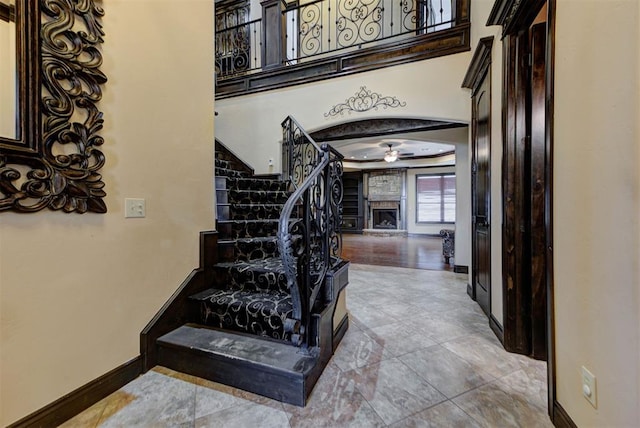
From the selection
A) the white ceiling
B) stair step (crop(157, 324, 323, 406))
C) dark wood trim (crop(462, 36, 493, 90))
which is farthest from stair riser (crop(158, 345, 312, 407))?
the white ceiling

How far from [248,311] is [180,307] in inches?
21.1

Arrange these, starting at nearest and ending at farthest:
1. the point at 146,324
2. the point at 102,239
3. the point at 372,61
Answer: the point at 102,239, the point at 146,324, the point at 372,61

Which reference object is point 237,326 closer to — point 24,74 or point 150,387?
point 150,387

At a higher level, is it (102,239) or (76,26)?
(76,26)

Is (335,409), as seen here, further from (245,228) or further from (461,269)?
(461,269)

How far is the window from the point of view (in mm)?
10062

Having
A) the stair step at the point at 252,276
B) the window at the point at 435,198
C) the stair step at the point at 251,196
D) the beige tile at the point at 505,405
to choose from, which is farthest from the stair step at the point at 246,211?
the window at the point at 435,198

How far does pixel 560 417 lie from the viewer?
131cm

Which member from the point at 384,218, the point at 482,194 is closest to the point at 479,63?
the point at 482,194

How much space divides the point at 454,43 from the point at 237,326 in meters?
4.07

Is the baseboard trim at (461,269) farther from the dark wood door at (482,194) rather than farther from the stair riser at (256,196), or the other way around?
the stair riser at (256,196)

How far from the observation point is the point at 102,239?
5.19 ft

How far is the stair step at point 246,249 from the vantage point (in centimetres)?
242

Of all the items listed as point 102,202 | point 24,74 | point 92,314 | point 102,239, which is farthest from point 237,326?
point 24,74
